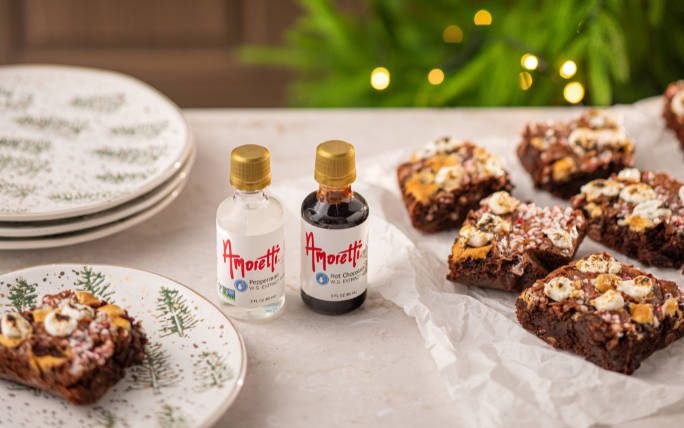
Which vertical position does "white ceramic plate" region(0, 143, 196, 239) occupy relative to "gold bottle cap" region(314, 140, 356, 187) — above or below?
below

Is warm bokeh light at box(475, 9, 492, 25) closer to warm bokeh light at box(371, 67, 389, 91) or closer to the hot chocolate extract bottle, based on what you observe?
warm bokeh light at box(371, 67, 389, 91)

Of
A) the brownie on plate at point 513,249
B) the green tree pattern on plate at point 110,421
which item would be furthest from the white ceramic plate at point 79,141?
the brownie on plate at point 513,249

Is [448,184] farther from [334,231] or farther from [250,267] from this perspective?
[250,267]

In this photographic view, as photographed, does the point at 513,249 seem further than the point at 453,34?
No

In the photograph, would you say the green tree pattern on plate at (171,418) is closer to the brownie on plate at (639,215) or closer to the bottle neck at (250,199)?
the bottle neck at (250,199)

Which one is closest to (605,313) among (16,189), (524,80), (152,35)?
(16,189)

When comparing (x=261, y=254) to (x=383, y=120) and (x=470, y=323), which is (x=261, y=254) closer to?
(x=470, y=323)

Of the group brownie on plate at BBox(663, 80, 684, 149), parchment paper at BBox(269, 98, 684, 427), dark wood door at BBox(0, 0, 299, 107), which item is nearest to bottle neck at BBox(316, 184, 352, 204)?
parchment paper at BBox(269, 98, 684, 427)
